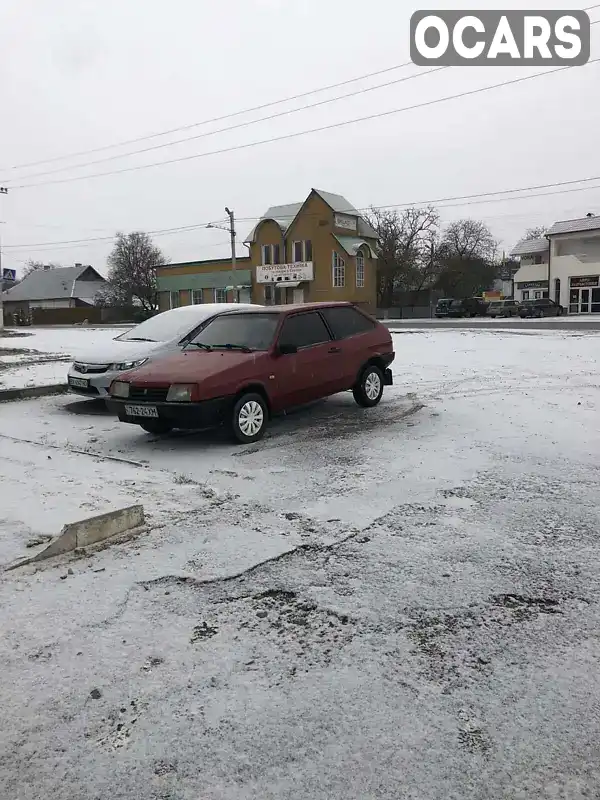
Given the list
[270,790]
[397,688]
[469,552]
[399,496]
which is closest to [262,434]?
[399,496]

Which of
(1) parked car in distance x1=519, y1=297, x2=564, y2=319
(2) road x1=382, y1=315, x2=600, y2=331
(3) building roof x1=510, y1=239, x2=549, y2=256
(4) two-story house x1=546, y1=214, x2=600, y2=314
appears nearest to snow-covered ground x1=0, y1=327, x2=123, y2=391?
(2) road x1=382, y1=315, x2=600, y2=331

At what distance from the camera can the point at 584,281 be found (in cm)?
5081

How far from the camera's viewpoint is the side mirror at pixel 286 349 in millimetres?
7875

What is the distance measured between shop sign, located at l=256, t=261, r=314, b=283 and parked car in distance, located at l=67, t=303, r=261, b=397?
43.2 meters

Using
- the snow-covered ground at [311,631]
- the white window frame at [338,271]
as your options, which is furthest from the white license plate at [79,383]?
the white window frame at [338,271]

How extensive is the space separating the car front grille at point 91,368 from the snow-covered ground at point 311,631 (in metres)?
2.96

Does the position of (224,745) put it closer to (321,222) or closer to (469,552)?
(469,552)

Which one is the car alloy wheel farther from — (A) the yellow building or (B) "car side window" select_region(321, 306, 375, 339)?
(A) the yellow building

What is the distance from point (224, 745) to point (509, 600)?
70.5 inches

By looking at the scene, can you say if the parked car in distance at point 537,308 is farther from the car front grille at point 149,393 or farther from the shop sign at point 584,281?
the car front grille at point 149,393

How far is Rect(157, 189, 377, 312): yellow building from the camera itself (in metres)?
52.5

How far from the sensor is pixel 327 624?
10.8 ft

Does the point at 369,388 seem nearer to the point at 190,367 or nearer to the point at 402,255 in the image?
the point at 190,367

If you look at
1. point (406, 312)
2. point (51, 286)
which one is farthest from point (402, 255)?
point (51, 286)
